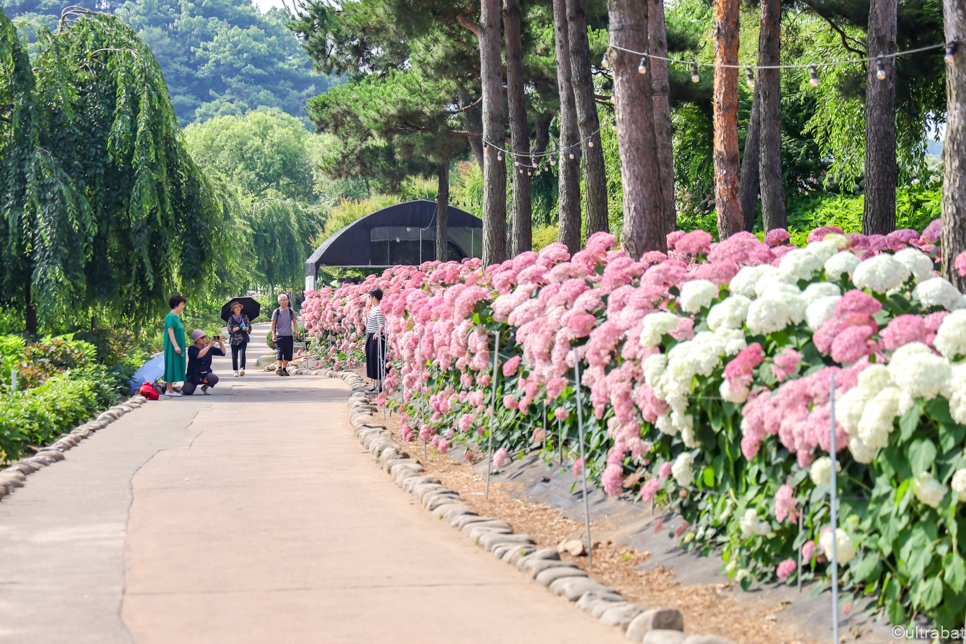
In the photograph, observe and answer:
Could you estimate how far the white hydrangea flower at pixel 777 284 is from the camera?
5.00 metres

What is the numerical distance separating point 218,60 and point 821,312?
132 meters

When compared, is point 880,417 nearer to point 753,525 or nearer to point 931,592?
point 931,592

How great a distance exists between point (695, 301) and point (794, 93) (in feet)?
71.3

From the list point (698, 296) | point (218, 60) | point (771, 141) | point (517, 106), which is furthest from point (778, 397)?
point (218, 60)

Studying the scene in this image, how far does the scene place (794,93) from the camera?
2536cm

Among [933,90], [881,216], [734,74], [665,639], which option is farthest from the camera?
[933,90]

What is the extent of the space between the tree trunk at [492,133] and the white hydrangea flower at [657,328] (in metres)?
10.9

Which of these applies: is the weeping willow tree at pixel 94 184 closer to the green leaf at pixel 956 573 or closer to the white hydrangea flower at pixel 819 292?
the white hydrangea flower at pixel 819 292

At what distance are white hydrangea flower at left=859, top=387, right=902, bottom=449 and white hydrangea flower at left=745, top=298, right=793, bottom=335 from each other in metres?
0.95

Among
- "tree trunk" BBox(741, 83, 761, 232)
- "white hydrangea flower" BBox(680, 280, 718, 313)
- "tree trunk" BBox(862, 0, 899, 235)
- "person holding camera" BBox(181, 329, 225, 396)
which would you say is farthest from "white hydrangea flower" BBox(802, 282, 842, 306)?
"tree trunk" BBox(741, 83, 761, 232)

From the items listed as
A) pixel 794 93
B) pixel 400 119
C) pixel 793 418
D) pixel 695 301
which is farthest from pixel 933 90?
pixel 793 418

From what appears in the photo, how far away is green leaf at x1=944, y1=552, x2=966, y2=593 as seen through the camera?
141 inches

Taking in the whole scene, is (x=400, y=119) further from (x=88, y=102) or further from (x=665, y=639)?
(x=665, y=639)

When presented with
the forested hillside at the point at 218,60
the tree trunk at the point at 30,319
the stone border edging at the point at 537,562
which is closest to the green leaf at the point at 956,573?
the stone border edging at the point at 537,562
